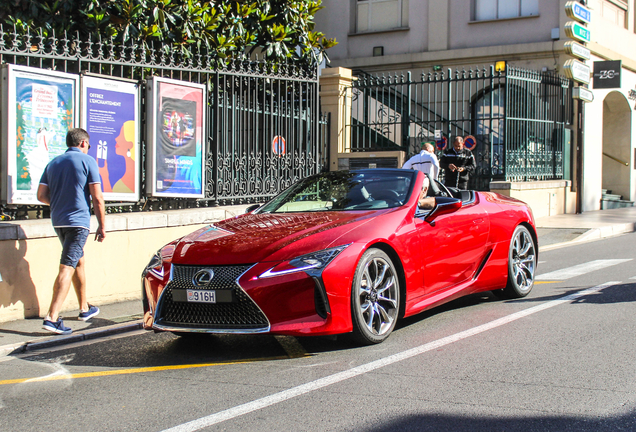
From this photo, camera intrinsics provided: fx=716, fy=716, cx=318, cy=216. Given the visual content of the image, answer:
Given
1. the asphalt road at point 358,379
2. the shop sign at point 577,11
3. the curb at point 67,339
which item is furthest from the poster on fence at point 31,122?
the shop sign at point 577,11

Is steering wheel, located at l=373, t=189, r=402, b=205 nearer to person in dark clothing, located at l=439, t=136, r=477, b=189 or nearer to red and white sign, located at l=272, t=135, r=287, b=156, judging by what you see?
red and white sign, located at l=272, t=135, r=287, b=156

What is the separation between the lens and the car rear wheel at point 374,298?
5281mm

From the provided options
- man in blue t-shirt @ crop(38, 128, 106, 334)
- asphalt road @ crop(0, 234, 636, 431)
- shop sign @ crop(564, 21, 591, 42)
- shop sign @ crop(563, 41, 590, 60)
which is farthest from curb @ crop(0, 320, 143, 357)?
shop sign @ crop(564, 21, 591, 42)

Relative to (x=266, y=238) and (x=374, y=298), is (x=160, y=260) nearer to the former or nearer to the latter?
(x=266, y=238)

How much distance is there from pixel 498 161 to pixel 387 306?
1161 cm

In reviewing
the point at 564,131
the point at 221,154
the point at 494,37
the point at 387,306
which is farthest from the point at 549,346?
the point at 494,37

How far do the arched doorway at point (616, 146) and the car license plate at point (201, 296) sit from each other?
22238mm

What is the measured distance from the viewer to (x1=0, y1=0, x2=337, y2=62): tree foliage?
37.3ft

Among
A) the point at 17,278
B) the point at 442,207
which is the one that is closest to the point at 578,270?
the point at 442,207

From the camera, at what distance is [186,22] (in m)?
12.0

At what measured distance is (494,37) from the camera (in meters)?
21.2

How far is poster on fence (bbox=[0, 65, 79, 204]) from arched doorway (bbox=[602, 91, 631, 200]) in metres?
20.9

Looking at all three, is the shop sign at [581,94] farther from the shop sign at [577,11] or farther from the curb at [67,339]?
the curb at [67,339]

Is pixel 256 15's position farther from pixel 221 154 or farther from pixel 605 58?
pixel 605 58
